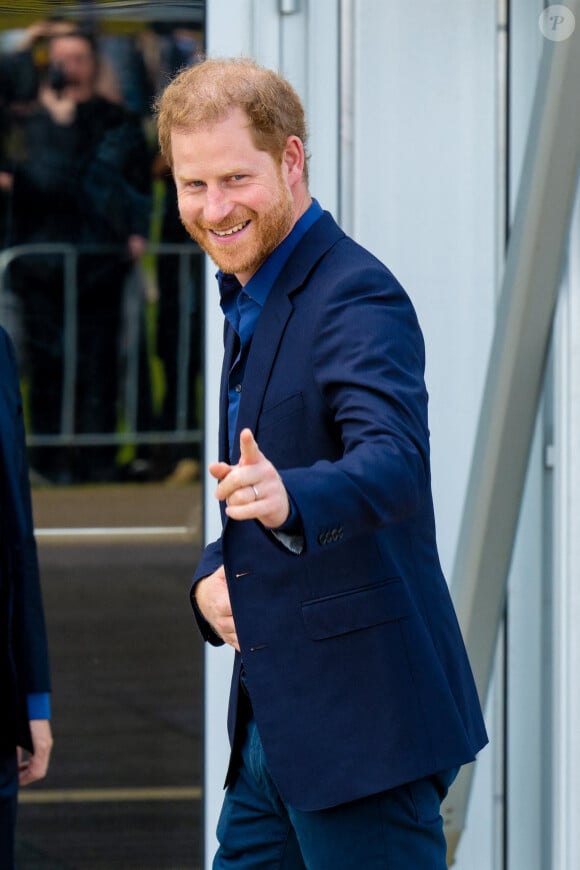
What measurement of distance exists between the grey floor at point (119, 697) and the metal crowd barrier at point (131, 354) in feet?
0.37

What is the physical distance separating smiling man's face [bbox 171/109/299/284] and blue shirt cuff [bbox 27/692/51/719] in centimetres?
90

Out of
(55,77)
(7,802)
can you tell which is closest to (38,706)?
(7,802)

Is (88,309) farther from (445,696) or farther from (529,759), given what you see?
(445,696)

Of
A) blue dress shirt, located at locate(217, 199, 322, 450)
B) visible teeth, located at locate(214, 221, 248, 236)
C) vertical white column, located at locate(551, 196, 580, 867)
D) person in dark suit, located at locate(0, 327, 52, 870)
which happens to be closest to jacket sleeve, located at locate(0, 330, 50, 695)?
person in dark suit, located at locate(0, 327, 52, 870)

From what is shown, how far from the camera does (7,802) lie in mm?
2166

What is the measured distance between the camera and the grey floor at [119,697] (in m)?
2.89

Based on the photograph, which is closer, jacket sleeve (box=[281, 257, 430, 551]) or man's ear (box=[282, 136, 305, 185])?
jacket sleeve (box=[281, 257, 430, 551])

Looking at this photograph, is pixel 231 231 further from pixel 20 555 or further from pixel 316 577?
pixel 20 555

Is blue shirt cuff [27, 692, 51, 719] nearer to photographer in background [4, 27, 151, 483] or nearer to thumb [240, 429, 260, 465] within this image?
photographer in background [4, 27, 151, 483]

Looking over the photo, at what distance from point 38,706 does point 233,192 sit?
101 centimetres

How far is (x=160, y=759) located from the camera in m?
3.03

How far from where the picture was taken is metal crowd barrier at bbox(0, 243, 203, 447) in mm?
2824

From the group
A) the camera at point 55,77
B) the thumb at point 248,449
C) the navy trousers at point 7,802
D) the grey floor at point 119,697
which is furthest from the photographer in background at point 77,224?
the thumb at point 248,449

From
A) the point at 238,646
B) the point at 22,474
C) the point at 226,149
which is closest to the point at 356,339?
the point at 226,149
